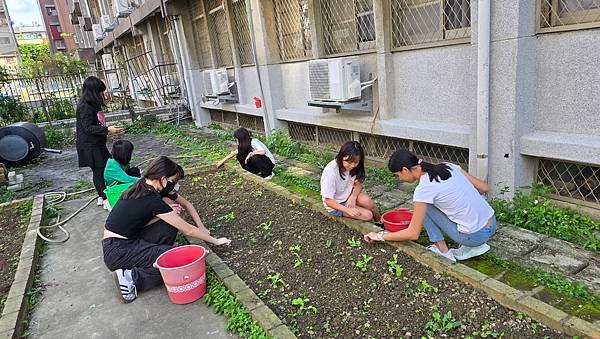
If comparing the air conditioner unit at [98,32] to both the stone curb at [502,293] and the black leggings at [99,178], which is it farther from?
the stone curb at [502,293]

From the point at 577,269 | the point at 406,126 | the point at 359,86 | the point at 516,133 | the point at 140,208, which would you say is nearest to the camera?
the point at 577,269

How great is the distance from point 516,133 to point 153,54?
14042 mm

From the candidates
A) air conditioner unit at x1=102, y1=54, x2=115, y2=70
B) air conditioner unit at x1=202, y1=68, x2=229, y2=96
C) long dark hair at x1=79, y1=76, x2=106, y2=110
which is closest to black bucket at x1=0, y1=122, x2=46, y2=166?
air conditioner unit at x1=202, y1=68, x2=229, y2=96

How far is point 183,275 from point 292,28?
5.34m

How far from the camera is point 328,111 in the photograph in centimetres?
643

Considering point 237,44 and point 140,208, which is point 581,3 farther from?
point 237,44

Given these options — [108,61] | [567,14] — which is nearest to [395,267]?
[567,14]

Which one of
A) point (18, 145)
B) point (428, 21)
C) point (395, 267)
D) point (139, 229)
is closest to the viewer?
point (395, 267)

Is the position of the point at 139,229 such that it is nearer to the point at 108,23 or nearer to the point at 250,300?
the point at 250,300

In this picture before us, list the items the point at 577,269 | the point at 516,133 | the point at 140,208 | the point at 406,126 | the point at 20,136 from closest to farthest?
the point at 577,269 → the point at 140,208 → the point at 516,133 → the point at 406,126 → the point at 20,136

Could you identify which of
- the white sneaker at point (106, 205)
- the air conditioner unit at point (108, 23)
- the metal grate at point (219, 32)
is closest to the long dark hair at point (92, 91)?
the white sneaker at point (106, 205)

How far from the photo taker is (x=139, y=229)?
3402 mm

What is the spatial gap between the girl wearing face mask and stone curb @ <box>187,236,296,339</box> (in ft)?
0.99

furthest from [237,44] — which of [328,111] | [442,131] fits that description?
[442,131]
